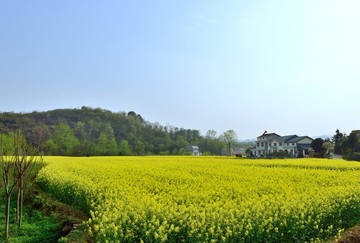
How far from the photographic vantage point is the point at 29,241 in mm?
9281

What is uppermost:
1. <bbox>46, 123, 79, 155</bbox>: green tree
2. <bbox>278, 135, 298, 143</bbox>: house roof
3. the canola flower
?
<bbox>278, 135, 298, 143</bbox>: house roof

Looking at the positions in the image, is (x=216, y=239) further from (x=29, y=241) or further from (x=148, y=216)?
(x=29, y=241)

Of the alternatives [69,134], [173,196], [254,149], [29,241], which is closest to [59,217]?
[29,241]

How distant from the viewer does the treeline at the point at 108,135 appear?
61188 mm

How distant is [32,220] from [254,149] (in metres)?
77.1

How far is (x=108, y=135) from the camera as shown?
7825 cm

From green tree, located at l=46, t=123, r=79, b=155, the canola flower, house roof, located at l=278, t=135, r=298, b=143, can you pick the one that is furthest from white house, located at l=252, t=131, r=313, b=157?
the canola flower

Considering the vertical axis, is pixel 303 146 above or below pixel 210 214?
above

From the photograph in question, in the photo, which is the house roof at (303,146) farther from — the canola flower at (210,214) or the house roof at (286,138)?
the canola flower at (210,214)

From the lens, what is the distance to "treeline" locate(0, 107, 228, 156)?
61188 millimetres

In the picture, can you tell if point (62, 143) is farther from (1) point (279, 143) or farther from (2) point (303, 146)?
(2) point (303, 146)

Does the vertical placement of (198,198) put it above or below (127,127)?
below

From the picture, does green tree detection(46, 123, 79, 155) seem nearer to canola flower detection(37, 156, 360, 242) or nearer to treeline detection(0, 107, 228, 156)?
treeline detection(0, 107, 228, 156)

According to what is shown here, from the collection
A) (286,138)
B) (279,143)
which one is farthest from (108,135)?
(286,138)
